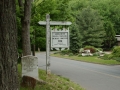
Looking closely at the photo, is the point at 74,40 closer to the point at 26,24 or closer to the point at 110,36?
the point at 110,36

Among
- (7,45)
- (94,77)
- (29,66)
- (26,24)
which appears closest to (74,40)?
(94,77)

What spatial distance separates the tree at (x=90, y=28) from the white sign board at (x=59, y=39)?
40606 mm

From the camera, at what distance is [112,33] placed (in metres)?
57.1

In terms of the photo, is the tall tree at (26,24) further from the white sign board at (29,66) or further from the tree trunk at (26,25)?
the white sign board at (29,66)

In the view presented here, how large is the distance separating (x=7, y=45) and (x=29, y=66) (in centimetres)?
470

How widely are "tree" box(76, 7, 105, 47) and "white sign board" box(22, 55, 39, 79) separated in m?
42.8

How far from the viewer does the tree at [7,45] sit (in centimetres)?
407

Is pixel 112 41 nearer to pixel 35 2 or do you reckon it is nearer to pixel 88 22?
pixel 88 22

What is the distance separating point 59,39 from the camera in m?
10.8

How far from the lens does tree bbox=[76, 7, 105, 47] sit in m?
51.7

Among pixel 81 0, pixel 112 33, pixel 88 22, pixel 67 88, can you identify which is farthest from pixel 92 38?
pixel 67 88

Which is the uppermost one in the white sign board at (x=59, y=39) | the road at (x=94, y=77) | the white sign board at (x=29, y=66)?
the white sign board at (x=59, y=39)

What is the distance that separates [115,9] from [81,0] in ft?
41.6

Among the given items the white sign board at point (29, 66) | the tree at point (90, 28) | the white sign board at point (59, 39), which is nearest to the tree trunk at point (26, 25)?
the white sign board at point (29, 66)
